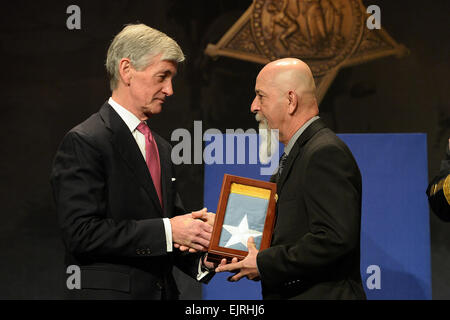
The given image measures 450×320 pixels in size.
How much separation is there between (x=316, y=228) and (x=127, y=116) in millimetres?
937

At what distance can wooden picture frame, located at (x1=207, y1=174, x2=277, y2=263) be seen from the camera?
6.81 feet

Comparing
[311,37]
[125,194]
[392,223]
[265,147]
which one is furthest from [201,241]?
[311,37]

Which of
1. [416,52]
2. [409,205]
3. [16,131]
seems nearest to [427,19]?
[416,52]

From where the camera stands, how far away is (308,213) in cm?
197

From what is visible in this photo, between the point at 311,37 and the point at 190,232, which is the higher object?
the point at 311,37

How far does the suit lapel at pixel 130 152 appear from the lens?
217cm

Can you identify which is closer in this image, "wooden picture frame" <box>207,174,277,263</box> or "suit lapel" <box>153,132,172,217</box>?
"wooden picture frame" <box>207,174,277,263</box>

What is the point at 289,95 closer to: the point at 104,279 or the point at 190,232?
the point at 190,232


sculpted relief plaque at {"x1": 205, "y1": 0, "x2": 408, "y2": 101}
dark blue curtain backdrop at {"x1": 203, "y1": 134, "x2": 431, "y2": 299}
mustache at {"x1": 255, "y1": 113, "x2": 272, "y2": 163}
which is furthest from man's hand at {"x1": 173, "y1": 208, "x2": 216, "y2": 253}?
sculpted relief plaque at {"x1": 205, "y1": 0, "x2": 408, "y2": 101}

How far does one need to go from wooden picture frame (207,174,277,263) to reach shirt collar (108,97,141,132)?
0.49 meters

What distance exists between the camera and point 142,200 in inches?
85.6

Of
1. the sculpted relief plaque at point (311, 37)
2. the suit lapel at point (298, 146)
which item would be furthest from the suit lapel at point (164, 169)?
the sculpted relief plaque at point (311, 37)

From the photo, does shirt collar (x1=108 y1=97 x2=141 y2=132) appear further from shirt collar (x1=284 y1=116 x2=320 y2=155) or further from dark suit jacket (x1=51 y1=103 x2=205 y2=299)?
shirt collar (x1=284 y1=116 x2=320 y2=155)
